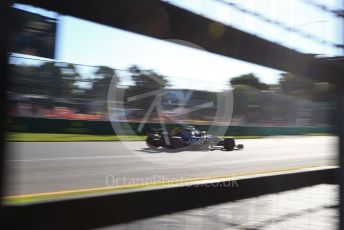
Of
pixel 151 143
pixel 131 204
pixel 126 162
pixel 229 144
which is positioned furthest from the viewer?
pixel 126 162

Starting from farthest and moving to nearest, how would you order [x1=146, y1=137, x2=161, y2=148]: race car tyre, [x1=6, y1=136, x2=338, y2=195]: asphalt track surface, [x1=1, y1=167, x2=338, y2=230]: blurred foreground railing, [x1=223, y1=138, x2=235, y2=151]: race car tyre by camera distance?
[x1=146, y1=137, x2=161, y2=148]: race car tyre < [x1=6, y1=136, x2=338, y2=195]: asphalt track surface < [x1=223, y1=138, x2=235, y2=151]: race car tyre < [x1=1, y1=167, x2=338, y2=230]: blurred foreground railing

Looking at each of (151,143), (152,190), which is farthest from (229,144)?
(151,143)

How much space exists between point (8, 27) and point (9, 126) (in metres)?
0.21

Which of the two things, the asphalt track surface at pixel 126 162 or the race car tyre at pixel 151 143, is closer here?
the asphalt track surface at pixel 126 162

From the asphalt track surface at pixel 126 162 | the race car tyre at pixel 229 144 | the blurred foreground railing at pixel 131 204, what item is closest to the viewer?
the blurred foreground railing at pixel 131 204

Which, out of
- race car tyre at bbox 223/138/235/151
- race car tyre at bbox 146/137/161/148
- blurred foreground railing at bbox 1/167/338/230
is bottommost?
race car tyre at bbox 146/137/161/148

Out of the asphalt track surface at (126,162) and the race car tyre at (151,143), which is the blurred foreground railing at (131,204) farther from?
the race car tyre at (151,143)

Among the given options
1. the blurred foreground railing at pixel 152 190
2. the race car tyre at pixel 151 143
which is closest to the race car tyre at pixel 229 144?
the blurred foreground railing at pixel 152 190

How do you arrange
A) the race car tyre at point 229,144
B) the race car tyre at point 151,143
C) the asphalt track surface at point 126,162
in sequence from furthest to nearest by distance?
the race car tyre at point 151,143
the asphalt track surface at point 126,162
the race car tyre at point 229,144

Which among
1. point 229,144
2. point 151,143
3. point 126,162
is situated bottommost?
point 126,162

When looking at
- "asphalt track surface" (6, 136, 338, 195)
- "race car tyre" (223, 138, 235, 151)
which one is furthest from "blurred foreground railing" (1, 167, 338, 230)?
"asphalt track surface" (6, 136, 338, 195)

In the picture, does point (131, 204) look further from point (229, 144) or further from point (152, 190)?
point (229, 144)

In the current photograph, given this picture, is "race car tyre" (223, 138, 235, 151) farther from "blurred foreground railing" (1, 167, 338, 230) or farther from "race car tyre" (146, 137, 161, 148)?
"race car tyre" (146, 137, 161, 148)

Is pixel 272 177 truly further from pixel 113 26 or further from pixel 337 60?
pixel 113 26
